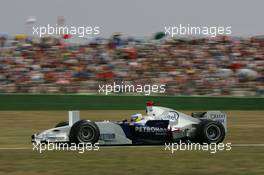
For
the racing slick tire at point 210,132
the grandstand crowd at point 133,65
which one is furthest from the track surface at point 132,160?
the grandstand crowd at point 133,65

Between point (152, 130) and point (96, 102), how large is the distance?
446 inches

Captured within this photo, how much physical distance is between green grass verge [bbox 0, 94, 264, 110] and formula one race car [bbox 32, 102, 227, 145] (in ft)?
34.9

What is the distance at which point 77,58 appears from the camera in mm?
23656

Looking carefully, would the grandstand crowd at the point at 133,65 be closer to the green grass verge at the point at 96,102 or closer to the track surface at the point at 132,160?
the green grass verge at the point at 96,102

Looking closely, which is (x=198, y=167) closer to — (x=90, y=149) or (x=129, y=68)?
(x=90, y=149)

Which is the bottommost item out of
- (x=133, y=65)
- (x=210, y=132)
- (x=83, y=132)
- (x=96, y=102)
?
(x=210, y=132)

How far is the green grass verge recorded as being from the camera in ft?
72.2

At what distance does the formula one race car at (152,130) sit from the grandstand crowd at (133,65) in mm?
11082

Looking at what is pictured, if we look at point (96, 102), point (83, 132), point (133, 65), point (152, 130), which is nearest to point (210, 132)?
point (152, 130)

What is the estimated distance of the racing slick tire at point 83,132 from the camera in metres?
10.5

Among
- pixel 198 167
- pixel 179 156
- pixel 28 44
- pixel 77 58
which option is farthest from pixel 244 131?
pixel 28 44

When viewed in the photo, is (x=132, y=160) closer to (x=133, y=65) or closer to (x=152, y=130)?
(x=152, y=130)

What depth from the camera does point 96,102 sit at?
881 inches

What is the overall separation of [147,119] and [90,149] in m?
1.25
